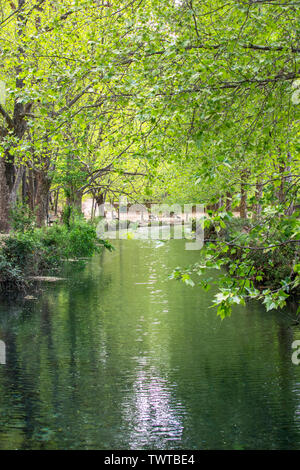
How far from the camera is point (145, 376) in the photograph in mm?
11219

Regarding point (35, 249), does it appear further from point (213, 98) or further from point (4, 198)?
point (213, 98)

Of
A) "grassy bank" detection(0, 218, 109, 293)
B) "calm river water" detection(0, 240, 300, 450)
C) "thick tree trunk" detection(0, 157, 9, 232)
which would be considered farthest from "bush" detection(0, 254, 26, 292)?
"thick tree trunk" detection(0, 157, 9, 232)

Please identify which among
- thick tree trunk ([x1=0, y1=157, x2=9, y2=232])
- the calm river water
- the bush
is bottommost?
the calm river water

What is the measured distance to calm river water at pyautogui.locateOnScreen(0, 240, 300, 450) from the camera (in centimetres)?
848

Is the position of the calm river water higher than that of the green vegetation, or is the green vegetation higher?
the green vegetation

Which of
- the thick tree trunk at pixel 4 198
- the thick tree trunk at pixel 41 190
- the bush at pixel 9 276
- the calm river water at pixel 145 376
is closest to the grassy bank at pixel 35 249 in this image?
the bush at pixel 9 276

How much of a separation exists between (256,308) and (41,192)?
1651cm

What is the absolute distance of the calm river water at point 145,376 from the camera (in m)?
8.48

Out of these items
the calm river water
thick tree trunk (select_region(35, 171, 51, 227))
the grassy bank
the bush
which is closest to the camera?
the calm river water

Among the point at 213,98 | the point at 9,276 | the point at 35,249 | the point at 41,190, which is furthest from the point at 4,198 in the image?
the point at 213,98

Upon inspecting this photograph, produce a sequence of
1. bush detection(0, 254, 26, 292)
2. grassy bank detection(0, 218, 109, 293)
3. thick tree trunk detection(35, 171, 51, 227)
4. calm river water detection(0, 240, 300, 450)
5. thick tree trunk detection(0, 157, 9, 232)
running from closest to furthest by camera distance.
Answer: calm river water detection(0, 240, 300, 450) < bush detection(0, 254, 26, 292) < grassy bank detection(0, 218, 109, 293) < thick tree trunk detection(0, 157, 9, 232) < thick tree trunk detection(35, 171, 51, 227)

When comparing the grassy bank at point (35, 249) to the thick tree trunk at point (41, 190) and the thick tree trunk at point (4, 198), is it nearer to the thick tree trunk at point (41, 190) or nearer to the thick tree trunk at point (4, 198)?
the thick tree trunk at point (4, 198)

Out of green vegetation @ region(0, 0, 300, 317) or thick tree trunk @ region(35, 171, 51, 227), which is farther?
thick tree trunk @ region(35, 171, 51, 227)

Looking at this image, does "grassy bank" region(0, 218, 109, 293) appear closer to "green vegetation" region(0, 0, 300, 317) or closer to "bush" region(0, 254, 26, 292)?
"bush" region(0, 254, 26, 292)
